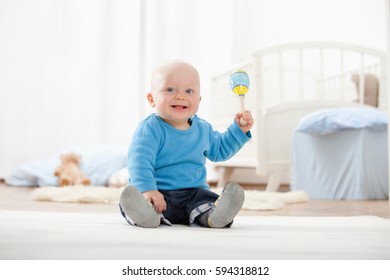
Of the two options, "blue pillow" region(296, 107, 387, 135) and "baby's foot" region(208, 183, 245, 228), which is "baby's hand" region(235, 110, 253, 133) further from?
"blue pillow" region(296, 107, 387, 135)

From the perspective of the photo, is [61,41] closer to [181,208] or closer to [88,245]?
[181,208]

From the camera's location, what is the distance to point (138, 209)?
893mm

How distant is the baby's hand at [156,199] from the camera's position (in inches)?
36.4

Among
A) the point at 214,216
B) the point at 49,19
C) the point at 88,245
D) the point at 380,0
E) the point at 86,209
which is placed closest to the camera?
the point at 88,245

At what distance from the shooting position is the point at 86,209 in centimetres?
148

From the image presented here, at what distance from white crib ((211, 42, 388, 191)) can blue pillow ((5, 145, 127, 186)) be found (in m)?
0.61

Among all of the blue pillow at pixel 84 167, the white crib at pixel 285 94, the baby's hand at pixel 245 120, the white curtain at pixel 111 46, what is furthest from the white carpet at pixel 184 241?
the white curtain at pixel 111 46

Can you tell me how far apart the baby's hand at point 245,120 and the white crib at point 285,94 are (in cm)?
125

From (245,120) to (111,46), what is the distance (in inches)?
92.5

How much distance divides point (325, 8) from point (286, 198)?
2.03 meters

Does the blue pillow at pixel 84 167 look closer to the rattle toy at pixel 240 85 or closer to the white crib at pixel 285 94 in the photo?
the white crib at pixel 285 94

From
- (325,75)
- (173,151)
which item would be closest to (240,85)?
(173,151)

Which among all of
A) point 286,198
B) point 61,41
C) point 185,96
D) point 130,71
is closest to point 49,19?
point 61,41

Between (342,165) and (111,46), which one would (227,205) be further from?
(111,46)
